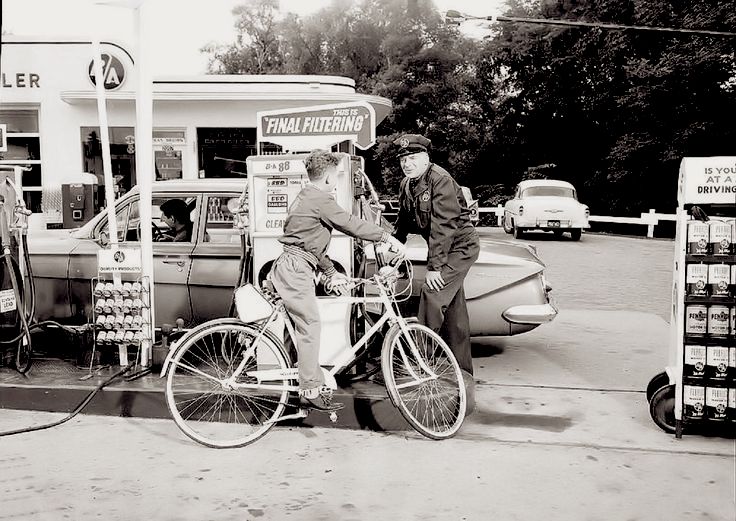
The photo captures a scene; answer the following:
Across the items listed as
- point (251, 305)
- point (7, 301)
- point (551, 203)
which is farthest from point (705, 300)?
point (551, 203)

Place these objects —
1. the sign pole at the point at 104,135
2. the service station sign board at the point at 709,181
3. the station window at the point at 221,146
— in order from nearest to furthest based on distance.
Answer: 1. the service station sign board at the point at 709,181
2. the sign pole at the point at 104,135
3. the station window at the point at 221,146

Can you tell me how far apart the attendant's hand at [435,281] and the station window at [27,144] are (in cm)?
1258

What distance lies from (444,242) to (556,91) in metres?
32.8

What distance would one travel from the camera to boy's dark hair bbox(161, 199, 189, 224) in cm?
741

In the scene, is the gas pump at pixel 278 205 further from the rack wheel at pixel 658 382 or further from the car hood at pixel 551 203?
the car hood at pixel 551 203

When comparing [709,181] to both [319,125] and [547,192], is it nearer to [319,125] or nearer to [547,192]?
[319,125]

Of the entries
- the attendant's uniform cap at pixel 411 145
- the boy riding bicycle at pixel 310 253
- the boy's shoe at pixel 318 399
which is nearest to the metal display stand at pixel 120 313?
the boy riding bicycle at pixel 310 253

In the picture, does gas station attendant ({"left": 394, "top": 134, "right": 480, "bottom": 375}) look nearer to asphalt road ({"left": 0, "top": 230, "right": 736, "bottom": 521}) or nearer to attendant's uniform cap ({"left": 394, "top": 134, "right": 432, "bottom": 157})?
attendant's uniform cap ({"left": 394, "top": 134, "right": 432, "bottom": 157})

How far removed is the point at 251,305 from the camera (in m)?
5.16

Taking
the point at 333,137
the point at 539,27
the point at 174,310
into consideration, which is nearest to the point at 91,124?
the point at 174,310

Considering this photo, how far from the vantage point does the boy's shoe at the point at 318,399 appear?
515 centimetres

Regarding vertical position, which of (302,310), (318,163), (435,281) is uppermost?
(318,163)

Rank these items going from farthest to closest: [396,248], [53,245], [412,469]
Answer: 1. [53,245]
2. [396,248]
3. [412,469]

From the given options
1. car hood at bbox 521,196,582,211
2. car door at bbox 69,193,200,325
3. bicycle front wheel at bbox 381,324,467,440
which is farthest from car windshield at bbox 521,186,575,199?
bicycle front wheel at bbox 381,324,467,440
